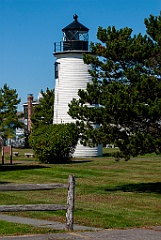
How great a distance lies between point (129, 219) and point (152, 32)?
889 cm

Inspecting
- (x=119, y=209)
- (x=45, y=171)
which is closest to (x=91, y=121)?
(x=119, y=209)

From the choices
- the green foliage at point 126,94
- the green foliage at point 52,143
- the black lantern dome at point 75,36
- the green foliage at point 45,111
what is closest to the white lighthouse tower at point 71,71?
the black lantern dome at point 75,36

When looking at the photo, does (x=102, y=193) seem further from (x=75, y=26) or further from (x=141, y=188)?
(x=75, y=26)

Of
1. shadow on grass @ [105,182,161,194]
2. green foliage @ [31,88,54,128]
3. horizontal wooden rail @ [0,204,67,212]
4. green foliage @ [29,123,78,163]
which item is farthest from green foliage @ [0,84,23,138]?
horizontal wooden rail @ [0,204,67,212]

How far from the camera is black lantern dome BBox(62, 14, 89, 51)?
156 ft

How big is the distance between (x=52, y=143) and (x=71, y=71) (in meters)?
9.10

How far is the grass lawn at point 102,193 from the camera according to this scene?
643 inches

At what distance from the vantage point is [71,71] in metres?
48.0

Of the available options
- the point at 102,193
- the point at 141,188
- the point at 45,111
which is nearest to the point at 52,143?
the point at 141,188

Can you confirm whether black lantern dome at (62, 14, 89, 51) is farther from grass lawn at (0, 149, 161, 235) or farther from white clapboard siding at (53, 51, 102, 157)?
grass lawn at (0, 149, 161, 235)

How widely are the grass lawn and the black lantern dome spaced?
11534 mm

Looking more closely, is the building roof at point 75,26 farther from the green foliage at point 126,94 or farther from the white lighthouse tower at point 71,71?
the green foliage at point 126,94

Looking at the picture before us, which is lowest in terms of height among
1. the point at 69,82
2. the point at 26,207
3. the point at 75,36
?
the point at 26,207

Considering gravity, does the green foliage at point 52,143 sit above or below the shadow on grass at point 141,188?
above
